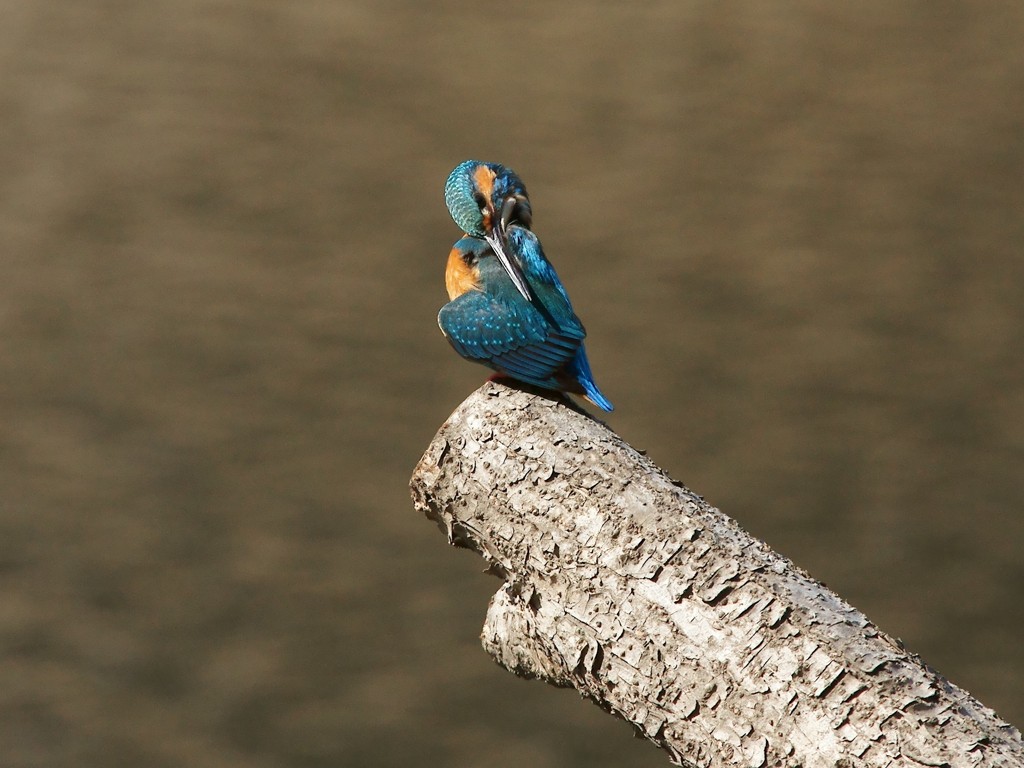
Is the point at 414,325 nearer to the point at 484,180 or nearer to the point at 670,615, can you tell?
the point at 484,180

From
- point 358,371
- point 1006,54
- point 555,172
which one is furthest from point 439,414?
point 1006,54

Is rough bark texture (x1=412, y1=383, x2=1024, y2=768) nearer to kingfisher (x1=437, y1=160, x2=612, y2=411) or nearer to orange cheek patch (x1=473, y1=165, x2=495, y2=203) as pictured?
kingfisher (x1=437, y1=160, x2=612, y2=411)

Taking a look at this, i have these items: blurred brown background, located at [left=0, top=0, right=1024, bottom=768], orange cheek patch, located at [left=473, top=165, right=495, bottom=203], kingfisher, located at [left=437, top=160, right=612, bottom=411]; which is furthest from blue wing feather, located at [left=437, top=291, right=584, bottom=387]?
blurred brown background, located at [left=0, top=0, right=1024, bottom=768]

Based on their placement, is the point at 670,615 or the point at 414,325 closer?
the point at 670,615

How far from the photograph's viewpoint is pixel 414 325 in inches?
82.3

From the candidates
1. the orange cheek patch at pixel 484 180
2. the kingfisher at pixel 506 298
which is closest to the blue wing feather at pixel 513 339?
the kingfisher at pixel 506 298

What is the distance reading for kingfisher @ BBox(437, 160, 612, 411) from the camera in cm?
102

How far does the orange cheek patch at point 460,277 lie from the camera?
109 cm

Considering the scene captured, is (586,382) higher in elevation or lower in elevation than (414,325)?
lower

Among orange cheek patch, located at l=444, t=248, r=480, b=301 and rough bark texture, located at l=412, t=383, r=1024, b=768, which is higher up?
orange cheek patch, located at l=444, t=248, r=480, b=301

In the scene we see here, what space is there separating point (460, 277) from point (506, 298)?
0.07m

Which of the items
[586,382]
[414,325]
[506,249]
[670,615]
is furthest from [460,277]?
[414,325]

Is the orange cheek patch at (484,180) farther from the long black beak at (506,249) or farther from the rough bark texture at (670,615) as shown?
the rough bark texture at (670,615)

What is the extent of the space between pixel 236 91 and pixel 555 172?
644 millimetres
